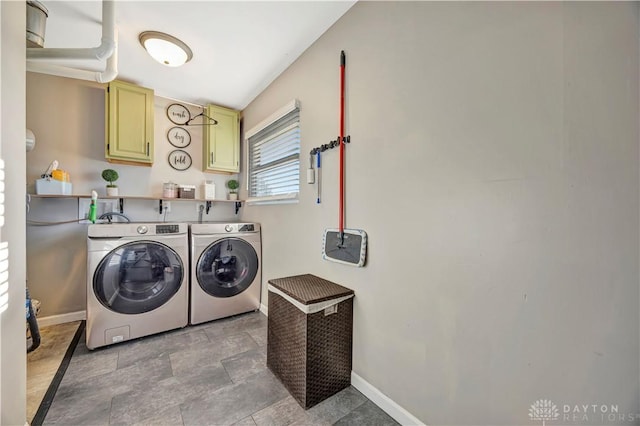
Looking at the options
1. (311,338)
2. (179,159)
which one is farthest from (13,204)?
(179,159)

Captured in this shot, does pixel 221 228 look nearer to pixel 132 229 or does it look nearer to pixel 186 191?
pixel 132 229

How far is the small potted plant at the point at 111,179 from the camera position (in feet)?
8.41

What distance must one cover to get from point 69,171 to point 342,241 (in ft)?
9.75

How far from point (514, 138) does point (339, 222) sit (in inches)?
41.8

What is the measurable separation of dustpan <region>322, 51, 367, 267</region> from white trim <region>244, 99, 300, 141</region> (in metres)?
0.62

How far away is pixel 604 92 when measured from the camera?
0.79 meters

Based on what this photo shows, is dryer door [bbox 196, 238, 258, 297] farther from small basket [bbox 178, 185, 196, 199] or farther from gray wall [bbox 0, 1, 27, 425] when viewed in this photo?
gray wall [bbox 0, 1, 27, 425]

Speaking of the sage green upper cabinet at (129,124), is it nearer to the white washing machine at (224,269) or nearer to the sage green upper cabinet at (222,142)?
the sage green upper cabinet at (222,142)

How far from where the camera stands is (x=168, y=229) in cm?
232

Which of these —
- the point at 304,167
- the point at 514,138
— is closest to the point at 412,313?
the point at 514,138

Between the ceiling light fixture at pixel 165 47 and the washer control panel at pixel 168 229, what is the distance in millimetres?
1466

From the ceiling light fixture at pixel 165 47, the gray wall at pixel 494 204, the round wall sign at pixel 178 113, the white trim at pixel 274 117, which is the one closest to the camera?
the gray wall at pixel 494 204

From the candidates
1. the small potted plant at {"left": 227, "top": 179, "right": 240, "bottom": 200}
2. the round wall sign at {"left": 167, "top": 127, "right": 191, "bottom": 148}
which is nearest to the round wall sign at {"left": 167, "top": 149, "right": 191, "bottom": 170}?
the round wall sign at {"left": 167, "top": 127, "right": 191, "bottom": 148}
